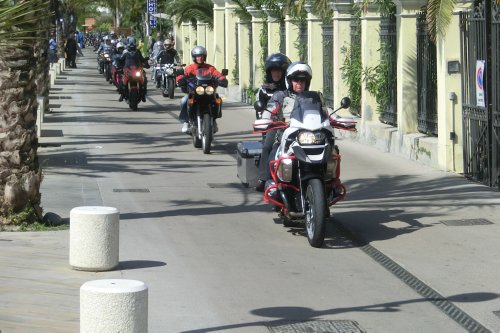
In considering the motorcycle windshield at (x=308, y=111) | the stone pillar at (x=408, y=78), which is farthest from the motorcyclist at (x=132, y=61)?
the motorcycle windshield at (x=308, y=111)

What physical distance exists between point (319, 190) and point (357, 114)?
39.5 feet

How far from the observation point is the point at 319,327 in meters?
7.77

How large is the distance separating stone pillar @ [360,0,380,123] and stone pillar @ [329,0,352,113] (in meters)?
1.64

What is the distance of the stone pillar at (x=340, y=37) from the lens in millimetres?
22672

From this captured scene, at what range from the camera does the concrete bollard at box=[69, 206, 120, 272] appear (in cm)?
941

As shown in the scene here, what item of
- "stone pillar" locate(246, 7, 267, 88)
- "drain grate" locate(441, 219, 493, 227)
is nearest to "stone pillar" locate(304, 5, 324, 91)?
"stone pillar" locate(246, 7, 267, 88)

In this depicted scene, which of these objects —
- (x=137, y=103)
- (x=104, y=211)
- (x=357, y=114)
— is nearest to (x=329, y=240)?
(x=104, y=211)

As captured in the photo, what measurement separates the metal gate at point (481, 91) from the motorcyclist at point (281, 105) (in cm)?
368

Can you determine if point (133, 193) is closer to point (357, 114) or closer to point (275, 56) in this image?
point (275, 56)

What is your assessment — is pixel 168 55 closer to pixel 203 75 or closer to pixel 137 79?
pixel 137 79

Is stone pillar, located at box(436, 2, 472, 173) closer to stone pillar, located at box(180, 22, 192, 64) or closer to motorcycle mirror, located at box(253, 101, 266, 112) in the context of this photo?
motorcycle mirror, located at box(253, 101, 266, 112)

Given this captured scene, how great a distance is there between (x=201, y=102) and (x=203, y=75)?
1.81ft

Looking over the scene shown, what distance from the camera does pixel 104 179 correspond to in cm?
1616

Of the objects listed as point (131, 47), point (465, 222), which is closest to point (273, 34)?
point (131, 47)
